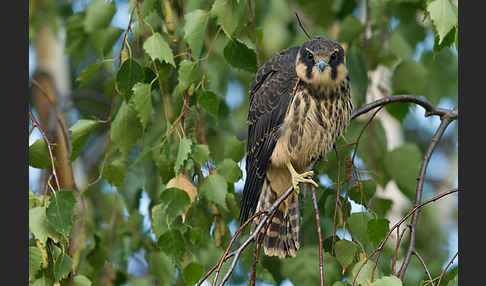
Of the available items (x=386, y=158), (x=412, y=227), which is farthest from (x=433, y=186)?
(x=412, y=227)

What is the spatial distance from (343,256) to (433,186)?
6.42m

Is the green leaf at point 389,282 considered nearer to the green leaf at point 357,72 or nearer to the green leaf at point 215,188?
the green leaf at point 215,188

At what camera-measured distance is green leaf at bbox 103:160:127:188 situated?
3045 mm

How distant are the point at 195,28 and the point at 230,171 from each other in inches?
24.9

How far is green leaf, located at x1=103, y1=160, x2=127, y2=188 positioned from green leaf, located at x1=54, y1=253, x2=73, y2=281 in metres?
0.62

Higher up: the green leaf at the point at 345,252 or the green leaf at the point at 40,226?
the green leaf at the point at 40,226

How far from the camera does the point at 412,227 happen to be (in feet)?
8.16

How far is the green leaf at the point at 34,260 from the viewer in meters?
2.48

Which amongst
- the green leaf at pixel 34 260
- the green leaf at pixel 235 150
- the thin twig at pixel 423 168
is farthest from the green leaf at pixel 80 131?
the thin twig at pixel 423 168

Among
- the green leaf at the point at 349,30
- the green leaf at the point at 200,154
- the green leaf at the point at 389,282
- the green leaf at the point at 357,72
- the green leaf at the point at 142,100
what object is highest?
the green leaf at the point at 349,30

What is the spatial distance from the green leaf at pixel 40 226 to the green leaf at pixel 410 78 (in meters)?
2.14

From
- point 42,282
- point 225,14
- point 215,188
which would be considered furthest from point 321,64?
point 42,282

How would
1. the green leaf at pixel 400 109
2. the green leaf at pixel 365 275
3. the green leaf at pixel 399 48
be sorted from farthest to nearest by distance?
1. the green leaf at pixel 399 48
2. the green leaf at pixel 400 109
3. the green leaf at pixel 365 275

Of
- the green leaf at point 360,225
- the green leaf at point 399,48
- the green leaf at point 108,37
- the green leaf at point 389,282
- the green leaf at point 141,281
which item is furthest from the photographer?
the green leaf at point 399,48
